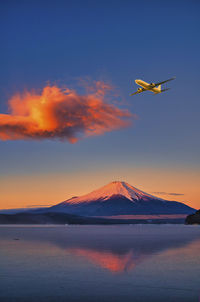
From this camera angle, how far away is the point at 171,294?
19.9 metres

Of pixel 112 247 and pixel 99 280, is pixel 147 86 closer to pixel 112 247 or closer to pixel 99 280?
pixel 112 247

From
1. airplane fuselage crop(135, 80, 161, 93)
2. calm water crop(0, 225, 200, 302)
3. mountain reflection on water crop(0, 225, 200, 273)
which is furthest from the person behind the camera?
airplane fuselage crop(135, 80, 161, 93)

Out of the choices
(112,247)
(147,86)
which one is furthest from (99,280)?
(147,86)

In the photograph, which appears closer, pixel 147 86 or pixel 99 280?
pixel 99 280

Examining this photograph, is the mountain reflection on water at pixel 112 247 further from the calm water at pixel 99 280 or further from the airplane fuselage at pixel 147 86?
the airplane fuselage at pixel 147 86

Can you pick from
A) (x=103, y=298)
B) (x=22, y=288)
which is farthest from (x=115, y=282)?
(x=22, y=288)

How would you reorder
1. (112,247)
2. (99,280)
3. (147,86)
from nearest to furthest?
(99,280) < (112,247) < (147,86)

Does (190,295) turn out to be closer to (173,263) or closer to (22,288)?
(22,288)

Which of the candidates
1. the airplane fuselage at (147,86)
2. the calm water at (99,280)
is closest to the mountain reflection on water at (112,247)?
the calm water at (99,280)

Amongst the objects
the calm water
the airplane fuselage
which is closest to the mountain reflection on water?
the calm water

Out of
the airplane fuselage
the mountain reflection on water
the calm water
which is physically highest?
the airplane fuselage

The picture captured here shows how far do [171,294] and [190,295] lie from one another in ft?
3.38

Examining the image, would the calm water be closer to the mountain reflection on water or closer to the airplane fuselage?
the mountain reflection on water

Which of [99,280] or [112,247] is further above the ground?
[112,247]
